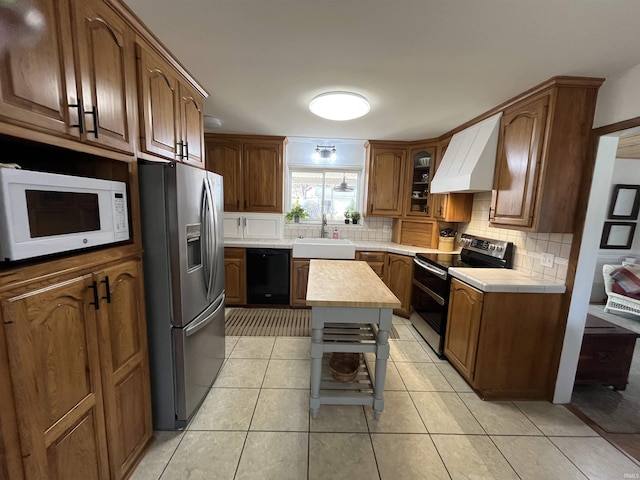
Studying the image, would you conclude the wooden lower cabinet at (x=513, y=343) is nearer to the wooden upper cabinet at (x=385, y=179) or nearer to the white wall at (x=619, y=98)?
the white wall at (x=619, y=98)

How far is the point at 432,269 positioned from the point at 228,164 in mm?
2920

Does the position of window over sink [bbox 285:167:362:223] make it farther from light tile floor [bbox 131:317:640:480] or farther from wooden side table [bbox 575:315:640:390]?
wooden side table [bbox 575:315:640:390]

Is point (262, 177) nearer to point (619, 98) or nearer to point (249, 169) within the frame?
point (249, 169)

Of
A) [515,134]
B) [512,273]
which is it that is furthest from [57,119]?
[512,273]

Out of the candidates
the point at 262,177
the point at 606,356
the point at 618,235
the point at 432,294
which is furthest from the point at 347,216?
the point at 618,235

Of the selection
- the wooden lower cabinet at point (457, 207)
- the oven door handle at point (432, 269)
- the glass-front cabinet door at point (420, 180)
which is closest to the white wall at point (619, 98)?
the wooden lower cabinet at point (457, 207)

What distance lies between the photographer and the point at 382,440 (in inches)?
65.6

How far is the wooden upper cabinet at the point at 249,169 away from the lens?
356 centimetres

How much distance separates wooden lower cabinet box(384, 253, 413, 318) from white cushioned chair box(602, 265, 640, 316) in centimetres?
312

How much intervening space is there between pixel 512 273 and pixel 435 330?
90 centimetres

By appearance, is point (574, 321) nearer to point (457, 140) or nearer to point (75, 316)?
point (457, 140)

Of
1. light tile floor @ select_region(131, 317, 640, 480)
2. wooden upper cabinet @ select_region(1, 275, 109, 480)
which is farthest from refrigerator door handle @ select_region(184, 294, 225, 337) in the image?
light tile floor @ select_region(131, 317, 640, 480)

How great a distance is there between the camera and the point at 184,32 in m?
1.41

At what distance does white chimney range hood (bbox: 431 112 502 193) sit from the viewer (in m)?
2.35
